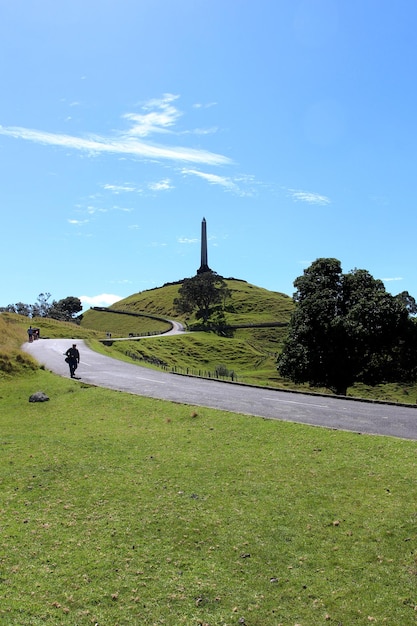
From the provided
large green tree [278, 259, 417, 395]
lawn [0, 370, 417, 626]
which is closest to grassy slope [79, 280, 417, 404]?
large green tree [278, 259, 417, 395]

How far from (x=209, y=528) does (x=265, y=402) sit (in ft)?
38.4

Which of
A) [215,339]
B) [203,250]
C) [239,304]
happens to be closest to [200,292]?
[239,304]

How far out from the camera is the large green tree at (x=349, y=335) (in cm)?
3697

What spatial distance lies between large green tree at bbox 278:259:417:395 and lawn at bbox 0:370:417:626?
23.3 meters

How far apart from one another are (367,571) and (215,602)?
2.71 m

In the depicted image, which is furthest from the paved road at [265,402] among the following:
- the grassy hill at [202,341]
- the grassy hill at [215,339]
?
the grassy hill at [215,339]

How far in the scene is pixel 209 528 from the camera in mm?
9477

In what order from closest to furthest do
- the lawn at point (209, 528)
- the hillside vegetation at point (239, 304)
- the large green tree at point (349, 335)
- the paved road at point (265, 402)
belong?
the lawn at point (209, 528), the paved road at point (265, 402), the large green tree at point (349, 335), the hillside vegetation at point (239, 304)

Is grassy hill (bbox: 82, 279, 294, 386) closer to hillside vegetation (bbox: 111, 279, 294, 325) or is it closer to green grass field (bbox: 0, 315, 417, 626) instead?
hillside vegetation (bbox: 111, 279, 294, 325)

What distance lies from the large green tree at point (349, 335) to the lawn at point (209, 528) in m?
23.3

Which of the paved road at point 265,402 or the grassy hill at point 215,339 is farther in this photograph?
the grassy hill at point 215,339

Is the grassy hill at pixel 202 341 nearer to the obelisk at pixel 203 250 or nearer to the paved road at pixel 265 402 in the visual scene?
the paved road at pixel 265 402

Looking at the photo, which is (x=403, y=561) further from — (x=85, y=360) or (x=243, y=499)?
(x=85, y=360)

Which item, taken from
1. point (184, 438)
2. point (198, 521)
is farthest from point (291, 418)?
point (198, 521)
